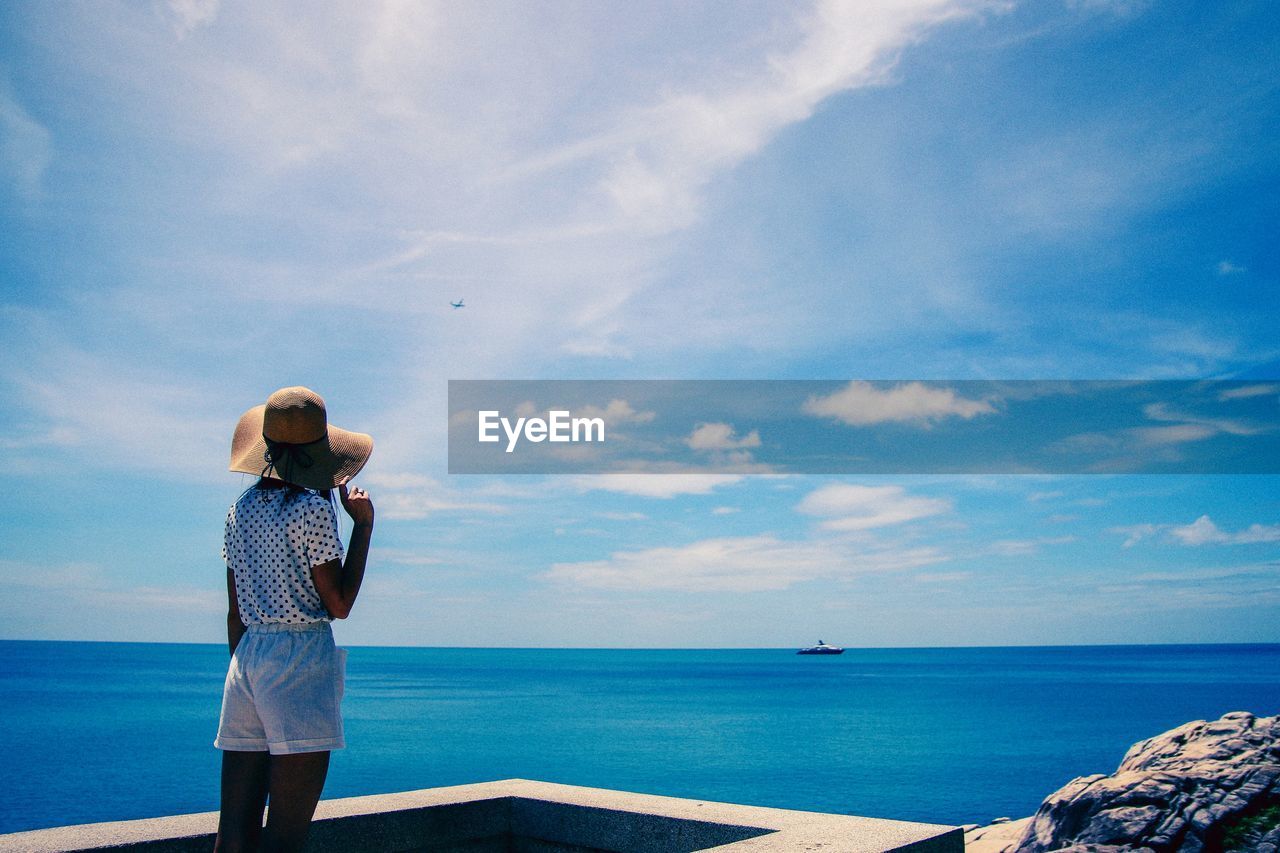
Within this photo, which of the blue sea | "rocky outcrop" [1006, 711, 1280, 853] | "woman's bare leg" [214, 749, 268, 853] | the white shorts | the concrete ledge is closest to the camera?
the white shorts

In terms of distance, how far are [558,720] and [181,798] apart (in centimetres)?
3727

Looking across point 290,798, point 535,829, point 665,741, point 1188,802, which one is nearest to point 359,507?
point 290,798

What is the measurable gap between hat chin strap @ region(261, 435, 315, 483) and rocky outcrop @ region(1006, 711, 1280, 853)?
412 centimetres

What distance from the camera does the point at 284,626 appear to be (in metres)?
2.78

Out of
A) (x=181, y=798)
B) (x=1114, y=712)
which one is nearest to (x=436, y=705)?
(x=181, y=798)

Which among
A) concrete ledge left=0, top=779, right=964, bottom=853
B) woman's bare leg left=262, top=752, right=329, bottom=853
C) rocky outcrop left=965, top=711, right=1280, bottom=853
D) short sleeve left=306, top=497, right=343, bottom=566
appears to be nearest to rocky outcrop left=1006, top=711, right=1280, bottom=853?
rocky outcrop left=965, top=711, right=1280, bottom=853

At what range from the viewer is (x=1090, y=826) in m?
5.22

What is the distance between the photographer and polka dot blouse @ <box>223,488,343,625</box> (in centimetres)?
278

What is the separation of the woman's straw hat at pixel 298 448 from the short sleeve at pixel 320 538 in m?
0.14

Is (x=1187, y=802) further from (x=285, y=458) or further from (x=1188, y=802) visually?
(x=285, y=458)

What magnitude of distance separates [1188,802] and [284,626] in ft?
14.9

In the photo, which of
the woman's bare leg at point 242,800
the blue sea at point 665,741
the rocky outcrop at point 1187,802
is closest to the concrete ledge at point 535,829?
the woman's bare leg at point 242,800

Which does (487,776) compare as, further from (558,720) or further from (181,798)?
(558,720)

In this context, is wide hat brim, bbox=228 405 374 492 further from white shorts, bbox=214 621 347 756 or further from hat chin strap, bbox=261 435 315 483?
white shorts, bbox=214 621 347 756
